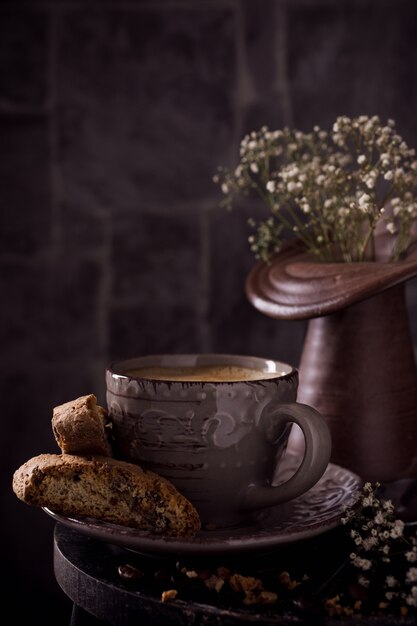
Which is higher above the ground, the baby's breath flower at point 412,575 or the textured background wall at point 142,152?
the textured background wall at point 142,152

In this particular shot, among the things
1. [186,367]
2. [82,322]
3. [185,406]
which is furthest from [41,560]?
[185,406]

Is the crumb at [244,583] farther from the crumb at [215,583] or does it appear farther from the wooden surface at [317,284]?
the wooden surface at [317,284]

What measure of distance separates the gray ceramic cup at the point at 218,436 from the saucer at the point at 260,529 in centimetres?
3

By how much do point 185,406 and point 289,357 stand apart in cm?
116

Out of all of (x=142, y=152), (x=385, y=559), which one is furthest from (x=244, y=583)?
(x=142, y=152)

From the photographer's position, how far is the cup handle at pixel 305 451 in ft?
2.38

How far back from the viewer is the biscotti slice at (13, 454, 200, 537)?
2.27ft

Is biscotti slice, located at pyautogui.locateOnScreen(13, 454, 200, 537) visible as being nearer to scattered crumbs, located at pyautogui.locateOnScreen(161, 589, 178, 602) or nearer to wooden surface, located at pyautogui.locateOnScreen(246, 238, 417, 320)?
scattered crumbs, located at pyautogui.locateOnScreen(161, 589, 178, 602)

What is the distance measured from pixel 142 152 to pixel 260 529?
4.02 ft

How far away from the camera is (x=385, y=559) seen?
0.68 m

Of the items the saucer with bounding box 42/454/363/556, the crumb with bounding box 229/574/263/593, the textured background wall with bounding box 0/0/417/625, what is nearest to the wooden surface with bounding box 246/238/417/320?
the saucer with bounding box 42/454/363/556

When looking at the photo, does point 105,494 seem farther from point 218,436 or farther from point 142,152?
point 142,152

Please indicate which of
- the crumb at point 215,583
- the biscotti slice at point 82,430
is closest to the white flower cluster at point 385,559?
the crumb at point 215,583

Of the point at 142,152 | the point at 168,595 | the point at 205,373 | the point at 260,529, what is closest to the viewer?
the point at 168,595
